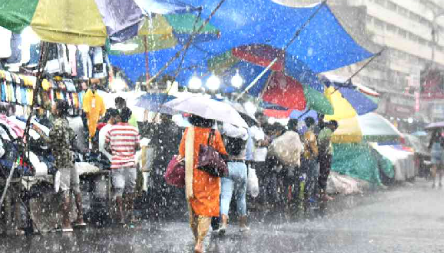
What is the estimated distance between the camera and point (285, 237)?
10.9m

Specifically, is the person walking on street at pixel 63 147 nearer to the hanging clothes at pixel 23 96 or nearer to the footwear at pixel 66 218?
the footwear at pixel 66 218

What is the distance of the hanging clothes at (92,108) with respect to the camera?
47.8 feet

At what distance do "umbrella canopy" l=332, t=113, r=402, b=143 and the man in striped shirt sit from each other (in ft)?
32.2

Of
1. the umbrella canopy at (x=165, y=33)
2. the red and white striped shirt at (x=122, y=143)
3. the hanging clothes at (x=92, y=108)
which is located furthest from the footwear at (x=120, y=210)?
the umbrella canopy at (x=165, y=33)

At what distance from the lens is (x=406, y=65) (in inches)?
3521

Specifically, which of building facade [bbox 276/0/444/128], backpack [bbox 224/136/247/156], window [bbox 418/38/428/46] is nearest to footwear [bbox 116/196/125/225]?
backpack [bbox 224/136/247/156]

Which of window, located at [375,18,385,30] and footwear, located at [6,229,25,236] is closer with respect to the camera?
footwear, located at [6,229,25,236]

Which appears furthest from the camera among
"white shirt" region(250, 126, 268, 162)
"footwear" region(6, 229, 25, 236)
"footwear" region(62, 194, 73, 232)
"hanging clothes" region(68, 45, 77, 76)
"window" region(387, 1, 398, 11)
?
"window" region(387, 1, 398, 11)

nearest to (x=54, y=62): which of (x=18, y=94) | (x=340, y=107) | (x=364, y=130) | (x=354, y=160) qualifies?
(x=18, y=94)

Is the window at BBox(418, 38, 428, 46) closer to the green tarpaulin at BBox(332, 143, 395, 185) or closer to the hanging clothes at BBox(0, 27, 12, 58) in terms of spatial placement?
the green tarpaulin at BBox(332, 143, 395, 185)

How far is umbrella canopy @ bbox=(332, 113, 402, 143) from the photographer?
20500 millimetres

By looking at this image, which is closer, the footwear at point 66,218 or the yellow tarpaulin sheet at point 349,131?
the footwear at point 66,218

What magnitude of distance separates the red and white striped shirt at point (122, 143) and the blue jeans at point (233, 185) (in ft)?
5.73

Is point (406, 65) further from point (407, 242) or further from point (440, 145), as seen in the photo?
point (407, 242)
